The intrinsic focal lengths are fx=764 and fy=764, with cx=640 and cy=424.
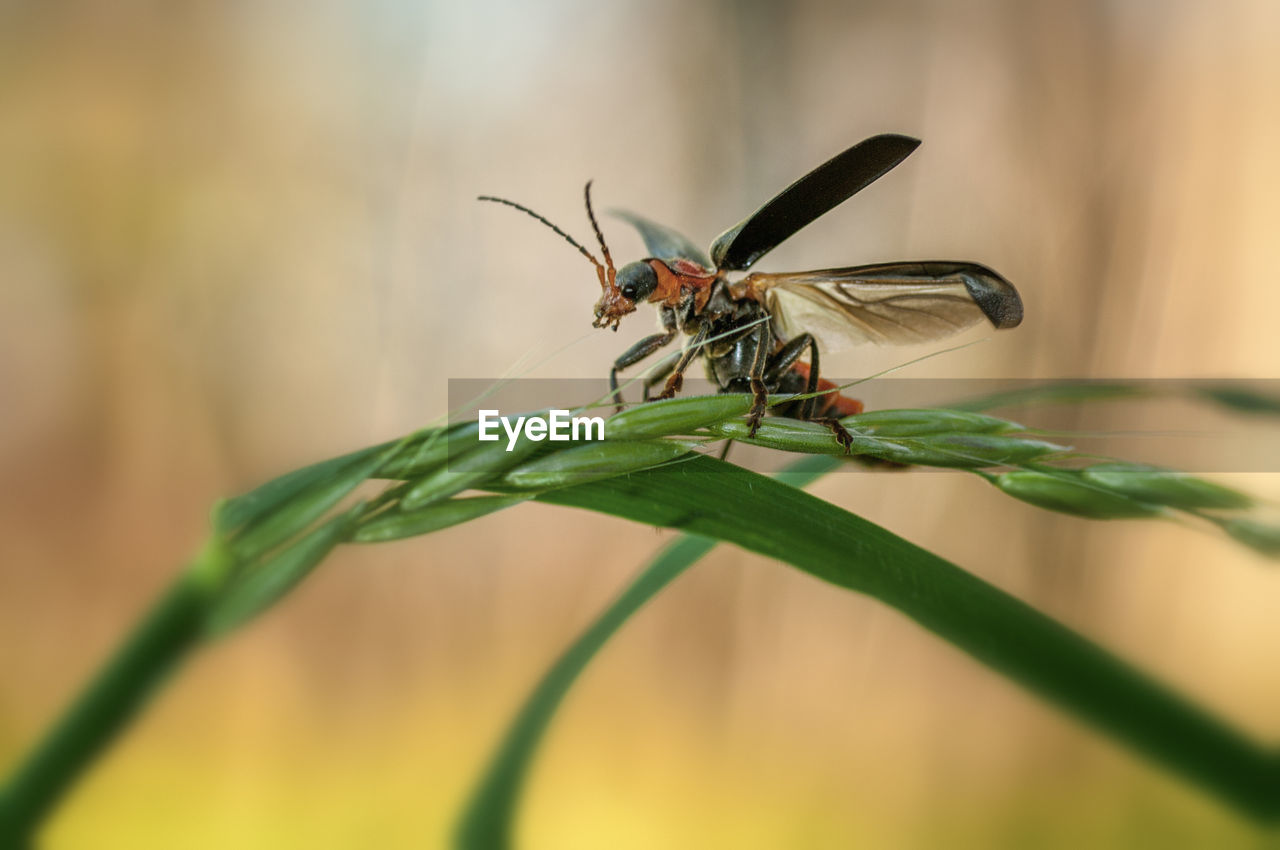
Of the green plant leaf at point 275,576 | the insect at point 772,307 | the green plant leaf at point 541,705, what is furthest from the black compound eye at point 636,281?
the green plant leaf at point 275,576

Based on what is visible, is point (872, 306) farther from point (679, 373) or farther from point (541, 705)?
point (541, 705)

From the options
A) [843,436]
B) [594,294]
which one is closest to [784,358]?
[843,436]

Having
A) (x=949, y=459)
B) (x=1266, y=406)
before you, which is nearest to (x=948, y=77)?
(x=1266, y=406)

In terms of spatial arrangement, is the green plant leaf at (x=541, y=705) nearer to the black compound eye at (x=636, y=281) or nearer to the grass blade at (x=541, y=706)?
the grass blade at (x=541, y=706)

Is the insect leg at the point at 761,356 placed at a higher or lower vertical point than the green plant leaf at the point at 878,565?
higher

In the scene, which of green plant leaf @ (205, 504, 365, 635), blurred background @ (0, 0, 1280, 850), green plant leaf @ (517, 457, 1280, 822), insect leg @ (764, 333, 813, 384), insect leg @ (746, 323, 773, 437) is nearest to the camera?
green plant leaf @ (205, 504, 365, 635)

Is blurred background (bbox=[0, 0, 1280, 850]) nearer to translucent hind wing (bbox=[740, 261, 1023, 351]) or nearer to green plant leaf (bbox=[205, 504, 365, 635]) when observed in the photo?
translucent hind wing (bbox=[740, 261, 1023, 351])

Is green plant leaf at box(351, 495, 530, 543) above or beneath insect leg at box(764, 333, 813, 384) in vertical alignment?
beneath

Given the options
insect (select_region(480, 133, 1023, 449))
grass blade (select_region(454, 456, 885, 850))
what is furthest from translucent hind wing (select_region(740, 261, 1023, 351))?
grass blade (select_region(454, 456, 885, 850))
